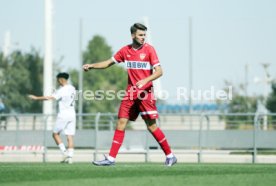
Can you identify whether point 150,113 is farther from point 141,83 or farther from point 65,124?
point 65,124

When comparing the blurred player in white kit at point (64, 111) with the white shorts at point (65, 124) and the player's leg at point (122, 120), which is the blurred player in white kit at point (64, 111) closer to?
the white shorts at point (65, 124)

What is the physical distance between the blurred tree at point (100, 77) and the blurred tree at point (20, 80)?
12749 mm

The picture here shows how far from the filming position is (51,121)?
27.6 metres

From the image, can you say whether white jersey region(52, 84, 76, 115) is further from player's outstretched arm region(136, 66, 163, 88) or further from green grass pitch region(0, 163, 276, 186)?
green grass pitch region(0, 163, 276, 186)

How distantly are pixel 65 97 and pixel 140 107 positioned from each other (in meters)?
5.15

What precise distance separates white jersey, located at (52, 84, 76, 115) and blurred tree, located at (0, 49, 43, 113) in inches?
1842

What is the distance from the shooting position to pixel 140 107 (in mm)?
14461

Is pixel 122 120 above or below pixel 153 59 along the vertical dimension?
below

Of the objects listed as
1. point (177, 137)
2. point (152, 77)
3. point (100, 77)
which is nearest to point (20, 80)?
point (100, 77)

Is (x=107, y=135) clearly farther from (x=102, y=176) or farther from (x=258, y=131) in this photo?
(x=102, y=176)

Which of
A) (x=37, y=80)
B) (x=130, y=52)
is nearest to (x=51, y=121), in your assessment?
(x=130, y=52)

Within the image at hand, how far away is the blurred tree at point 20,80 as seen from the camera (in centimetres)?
6756

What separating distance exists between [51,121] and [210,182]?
1710cm

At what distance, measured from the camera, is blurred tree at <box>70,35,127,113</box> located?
88125 millimetres
